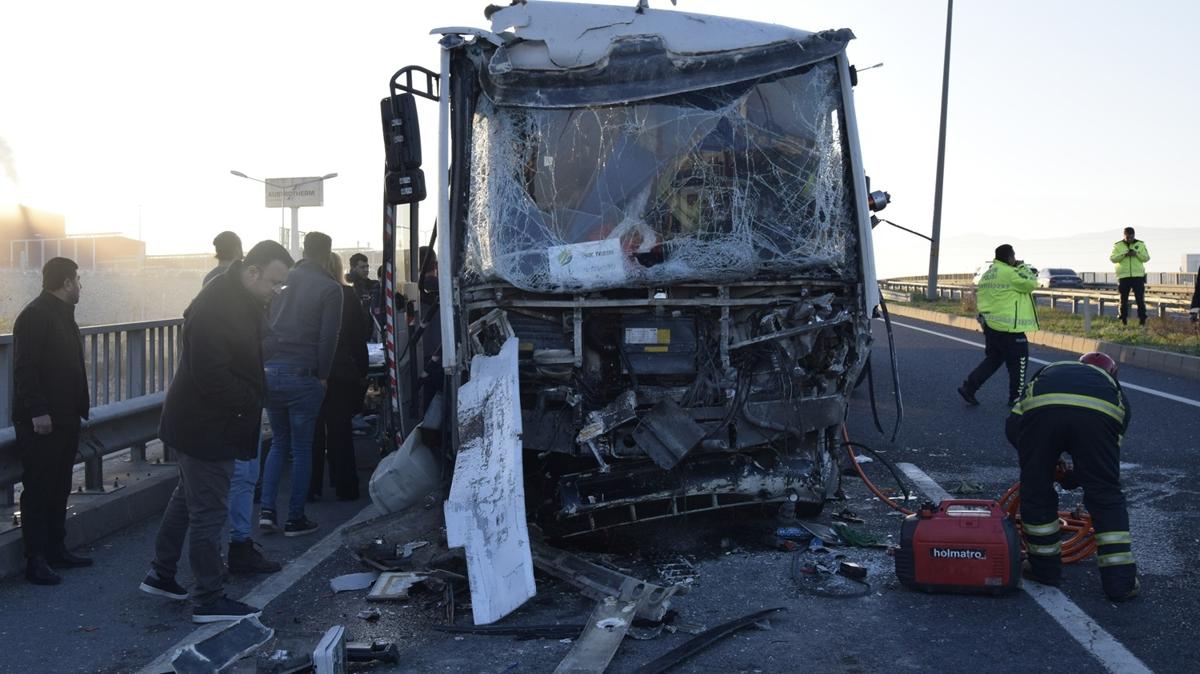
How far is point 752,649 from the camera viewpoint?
203 inches

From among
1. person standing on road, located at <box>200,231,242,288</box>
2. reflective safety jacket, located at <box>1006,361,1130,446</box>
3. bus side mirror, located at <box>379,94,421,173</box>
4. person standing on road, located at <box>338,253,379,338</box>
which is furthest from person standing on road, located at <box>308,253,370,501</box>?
reflective safety jacket, located at <box>1006,361,1130,446</box>

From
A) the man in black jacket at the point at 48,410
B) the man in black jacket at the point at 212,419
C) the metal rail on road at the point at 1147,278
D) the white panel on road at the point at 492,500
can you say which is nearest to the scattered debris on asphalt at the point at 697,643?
the white panel on road at the point at 492,500

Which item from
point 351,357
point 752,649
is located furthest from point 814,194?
point 351,357

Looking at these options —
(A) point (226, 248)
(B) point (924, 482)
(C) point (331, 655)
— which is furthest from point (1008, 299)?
(C) point (331, 655)

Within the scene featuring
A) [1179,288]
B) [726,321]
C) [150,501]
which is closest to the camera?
[726,321]

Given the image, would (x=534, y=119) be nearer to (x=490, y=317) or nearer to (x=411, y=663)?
(x=490, y=317)

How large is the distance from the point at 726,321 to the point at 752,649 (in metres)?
2.09

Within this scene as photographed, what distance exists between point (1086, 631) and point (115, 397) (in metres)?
6.51

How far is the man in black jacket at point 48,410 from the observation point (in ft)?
21.9

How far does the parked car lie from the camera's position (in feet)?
183

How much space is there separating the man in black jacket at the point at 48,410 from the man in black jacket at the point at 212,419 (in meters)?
0.83

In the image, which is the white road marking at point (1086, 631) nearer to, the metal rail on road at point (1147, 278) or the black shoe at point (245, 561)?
the black shoe at point (245, 561)

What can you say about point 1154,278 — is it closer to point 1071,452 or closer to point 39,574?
point 1071,452

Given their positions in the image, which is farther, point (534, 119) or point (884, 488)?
point (884, 488)
